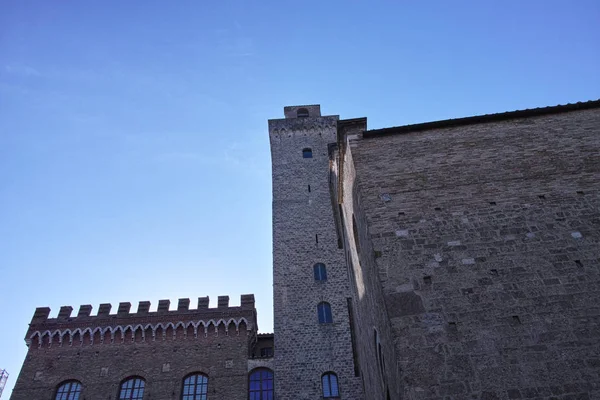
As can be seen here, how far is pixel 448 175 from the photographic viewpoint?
842 cm

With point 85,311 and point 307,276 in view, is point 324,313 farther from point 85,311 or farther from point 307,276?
point 85,311

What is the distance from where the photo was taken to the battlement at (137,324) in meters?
22.3

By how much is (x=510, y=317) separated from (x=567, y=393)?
43.0 inches

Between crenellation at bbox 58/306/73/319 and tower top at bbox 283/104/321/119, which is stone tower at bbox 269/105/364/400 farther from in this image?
crenellation at bbox 58/306/73/319

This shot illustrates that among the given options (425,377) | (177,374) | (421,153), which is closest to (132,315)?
(177,374)

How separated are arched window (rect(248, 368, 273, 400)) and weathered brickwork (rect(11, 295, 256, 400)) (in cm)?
34

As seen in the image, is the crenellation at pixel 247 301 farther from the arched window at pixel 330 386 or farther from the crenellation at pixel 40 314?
the crenellation at pixel 40 314

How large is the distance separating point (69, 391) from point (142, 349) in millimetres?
3397

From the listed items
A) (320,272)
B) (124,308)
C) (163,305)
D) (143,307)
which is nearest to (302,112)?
(320,272)

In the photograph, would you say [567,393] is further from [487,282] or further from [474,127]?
[474,127]

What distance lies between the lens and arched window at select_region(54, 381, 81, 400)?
20266mm

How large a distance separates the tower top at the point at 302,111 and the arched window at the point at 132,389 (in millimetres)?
20267

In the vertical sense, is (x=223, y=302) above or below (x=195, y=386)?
above

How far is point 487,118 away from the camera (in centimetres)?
948
